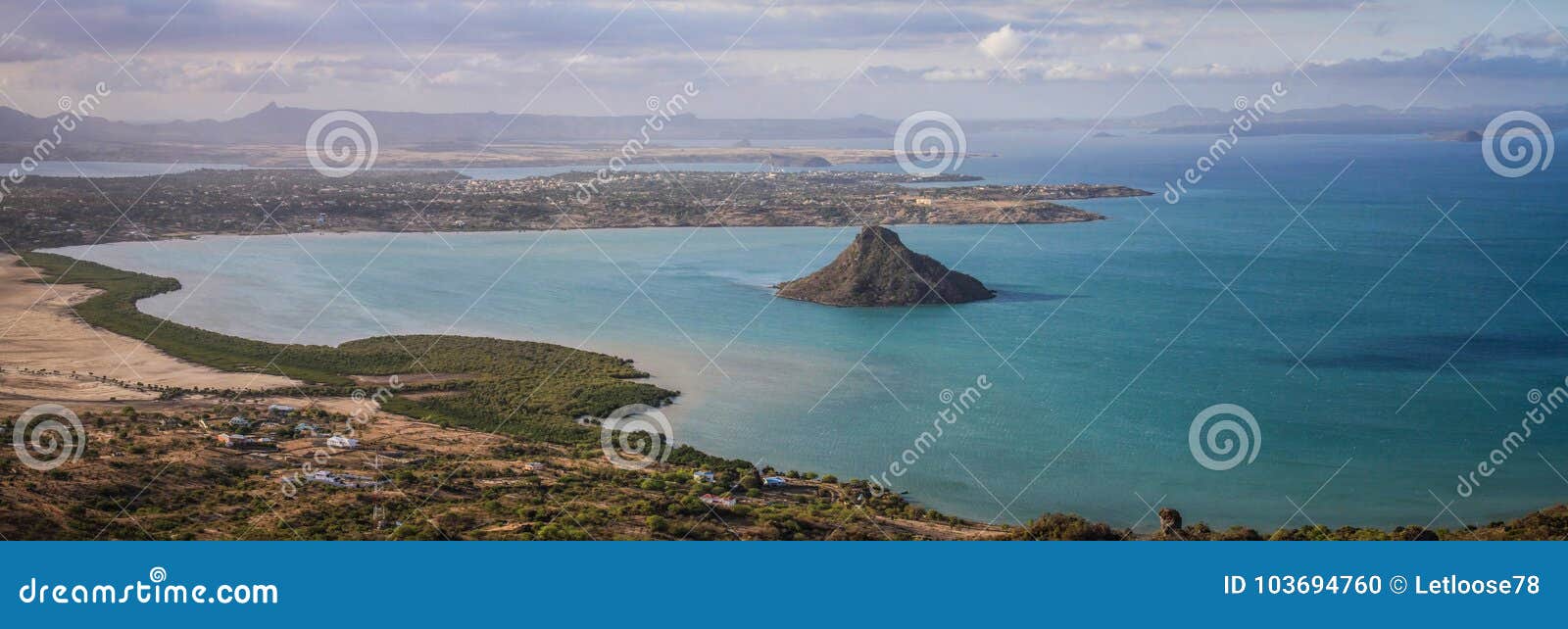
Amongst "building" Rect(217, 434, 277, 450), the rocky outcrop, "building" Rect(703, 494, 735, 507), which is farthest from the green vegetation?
the rocky outcrop

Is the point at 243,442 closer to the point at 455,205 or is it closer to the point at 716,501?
the point at 716,501

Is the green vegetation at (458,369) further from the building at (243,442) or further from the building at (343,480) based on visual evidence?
the building at (343,480)

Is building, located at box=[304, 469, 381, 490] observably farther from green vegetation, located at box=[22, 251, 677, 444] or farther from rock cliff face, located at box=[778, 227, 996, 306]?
rock cliff face, located at box=[778, 227, 996, 306]

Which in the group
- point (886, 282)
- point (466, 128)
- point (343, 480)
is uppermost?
point (466, 128)

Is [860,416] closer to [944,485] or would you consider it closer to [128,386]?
[944,485]

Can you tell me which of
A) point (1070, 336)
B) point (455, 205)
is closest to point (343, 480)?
point (1070, 336)

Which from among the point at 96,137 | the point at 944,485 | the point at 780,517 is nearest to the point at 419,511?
the point at 780,517
